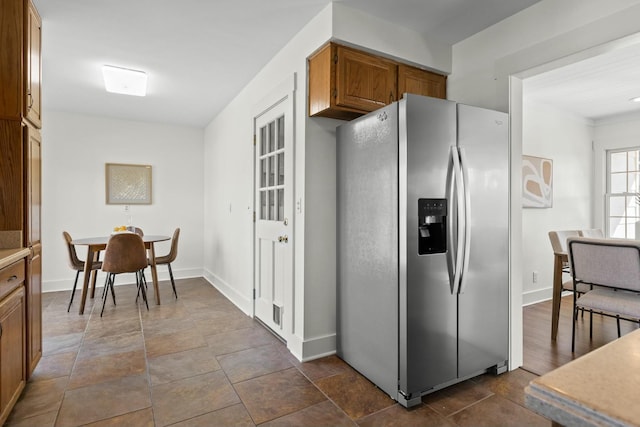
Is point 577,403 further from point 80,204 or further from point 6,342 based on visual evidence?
point 80,204

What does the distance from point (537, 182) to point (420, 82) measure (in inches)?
99.4

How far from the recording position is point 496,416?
1.86 m

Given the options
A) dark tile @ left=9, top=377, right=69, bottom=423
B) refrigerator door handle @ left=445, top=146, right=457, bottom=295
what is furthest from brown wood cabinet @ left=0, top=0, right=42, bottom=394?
refrigerator door handle @ left=445, top=146, right=457, bottom=295

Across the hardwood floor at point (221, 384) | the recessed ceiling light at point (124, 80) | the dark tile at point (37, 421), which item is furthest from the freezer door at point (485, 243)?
the recessed ceiling light at point (124, 80)

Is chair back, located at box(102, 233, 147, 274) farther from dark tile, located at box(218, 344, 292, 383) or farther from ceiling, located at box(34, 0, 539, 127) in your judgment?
dark tile, located at box(218, 344, 292, 383)

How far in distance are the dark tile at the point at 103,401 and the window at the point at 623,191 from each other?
19.4 feet

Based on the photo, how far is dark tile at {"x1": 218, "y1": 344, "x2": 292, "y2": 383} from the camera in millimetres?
2371

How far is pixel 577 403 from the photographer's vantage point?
0.54 metres

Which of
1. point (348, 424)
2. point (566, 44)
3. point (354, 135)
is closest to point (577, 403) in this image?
point (348, 424)

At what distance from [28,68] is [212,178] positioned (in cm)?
317

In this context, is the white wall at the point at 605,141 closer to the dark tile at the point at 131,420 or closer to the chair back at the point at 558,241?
the chair back at the point at 558,241

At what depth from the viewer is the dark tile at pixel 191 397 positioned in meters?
1.89

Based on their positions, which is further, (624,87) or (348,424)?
(624,87)

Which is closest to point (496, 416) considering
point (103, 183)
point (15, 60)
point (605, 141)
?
point (15, 60)
